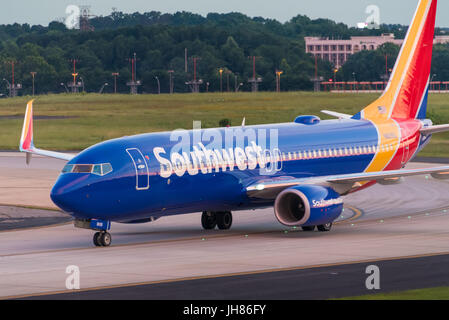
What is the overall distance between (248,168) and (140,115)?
102704 millimetres

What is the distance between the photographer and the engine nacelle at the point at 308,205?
4001 centimetres

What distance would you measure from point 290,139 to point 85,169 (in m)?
10.5

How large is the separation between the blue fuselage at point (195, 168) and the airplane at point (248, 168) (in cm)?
4

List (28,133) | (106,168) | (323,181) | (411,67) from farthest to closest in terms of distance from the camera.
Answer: (411,67) < (28,133) < (323,181) < (106,168)

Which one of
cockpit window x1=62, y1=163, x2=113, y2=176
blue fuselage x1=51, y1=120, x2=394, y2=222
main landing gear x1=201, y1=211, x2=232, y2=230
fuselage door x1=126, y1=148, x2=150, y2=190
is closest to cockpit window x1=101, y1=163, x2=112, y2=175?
cockpit window x1=62, y1=163, x2=113, y2=176

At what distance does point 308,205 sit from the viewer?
39.9m

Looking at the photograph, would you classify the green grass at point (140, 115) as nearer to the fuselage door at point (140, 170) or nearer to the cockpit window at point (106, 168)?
the fuselage door at point (140, 170)

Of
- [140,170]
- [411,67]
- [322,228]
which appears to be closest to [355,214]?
[322,228]

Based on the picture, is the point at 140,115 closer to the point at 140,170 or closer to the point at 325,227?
the point at 325,227

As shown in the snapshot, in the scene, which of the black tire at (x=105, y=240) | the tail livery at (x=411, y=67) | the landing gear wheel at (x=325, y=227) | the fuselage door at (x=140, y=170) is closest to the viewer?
the fuselage door at (x=140, y=170)

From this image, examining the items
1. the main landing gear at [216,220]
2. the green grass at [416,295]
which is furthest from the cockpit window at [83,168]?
the green grass at [416,295]
